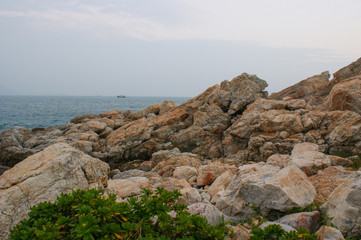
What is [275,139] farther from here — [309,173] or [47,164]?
[47,164]

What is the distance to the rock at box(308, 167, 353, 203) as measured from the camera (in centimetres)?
739

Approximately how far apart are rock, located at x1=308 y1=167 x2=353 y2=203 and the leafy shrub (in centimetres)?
338

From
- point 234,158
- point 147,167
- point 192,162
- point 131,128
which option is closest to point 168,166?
point 192,162

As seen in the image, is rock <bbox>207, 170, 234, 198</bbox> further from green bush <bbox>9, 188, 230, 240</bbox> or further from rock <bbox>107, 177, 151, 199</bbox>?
green bush <bbox>9, 188, 230, 240</bbox>

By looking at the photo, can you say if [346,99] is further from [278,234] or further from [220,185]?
[278,234]

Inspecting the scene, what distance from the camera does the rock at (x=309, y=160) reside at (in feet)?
33.6

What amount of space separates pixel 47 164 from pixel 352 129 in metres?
14.6

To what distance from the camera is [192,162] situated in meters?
15.0

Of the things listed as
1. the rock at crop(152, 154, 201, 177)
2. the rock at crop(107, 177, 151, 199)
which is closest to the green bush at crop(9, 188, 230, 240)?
the rock at crop(107, 177, 151, 199)

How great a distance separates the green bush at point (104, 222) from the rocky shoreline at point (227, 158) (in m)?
1.19

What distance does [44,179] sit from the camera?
5918mm

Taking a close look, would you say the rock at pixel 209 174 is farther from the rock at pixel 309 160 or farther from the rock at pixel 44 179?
the rock at pixel 44 179

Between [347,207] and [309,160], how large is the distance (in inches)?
203

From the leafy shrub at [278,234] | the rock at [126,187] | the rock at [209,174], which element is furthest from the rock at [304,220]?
the rock at [209,174]
